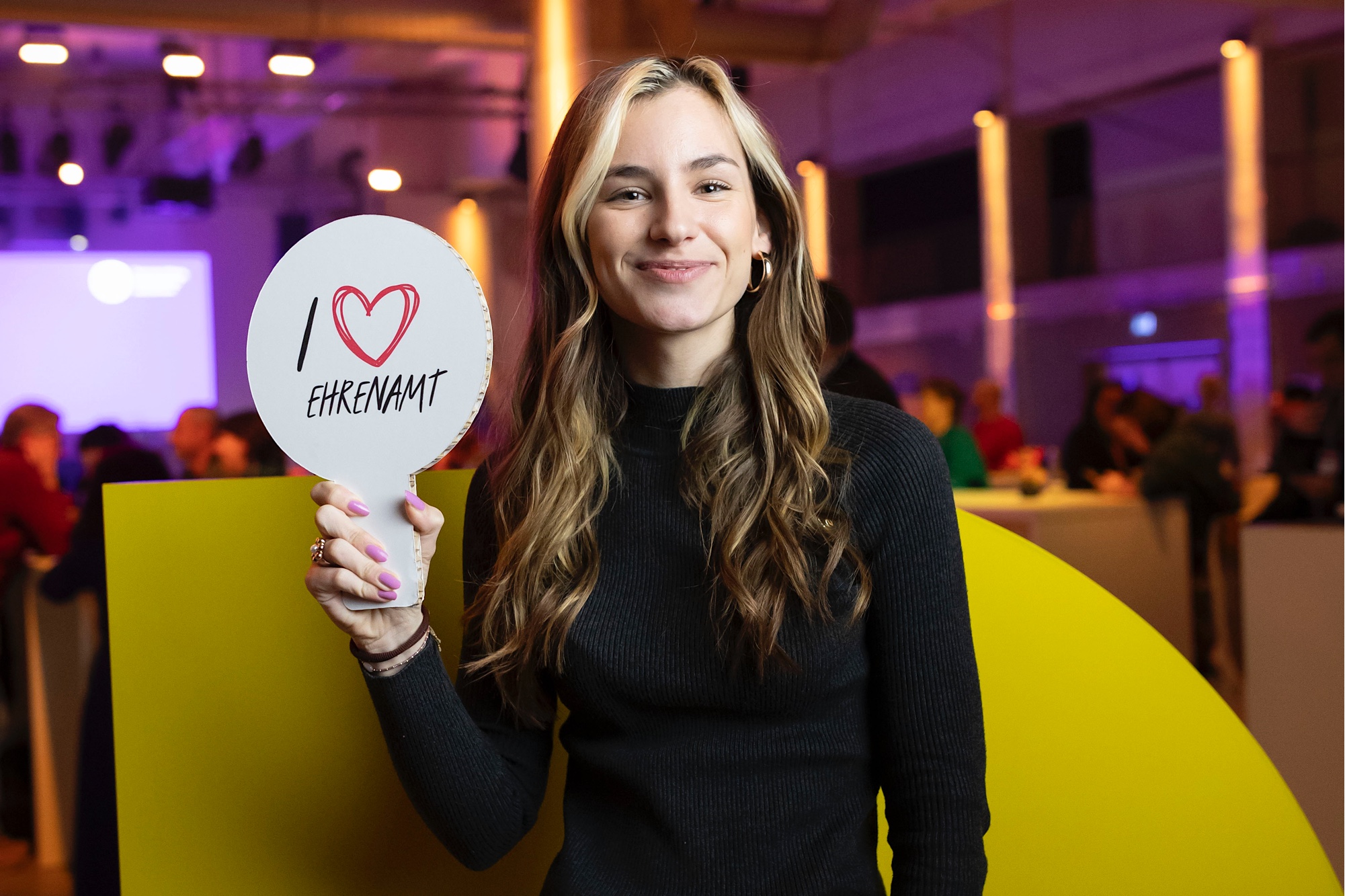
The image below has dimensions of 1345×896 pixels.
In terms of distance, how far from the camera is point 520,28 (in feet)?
23.0

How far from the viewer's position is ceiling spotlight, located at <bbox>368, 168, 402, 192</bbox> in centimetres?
991

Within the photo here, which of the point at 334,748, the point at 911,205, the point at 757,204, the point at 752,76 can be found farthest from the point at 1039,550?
the point at 911,205

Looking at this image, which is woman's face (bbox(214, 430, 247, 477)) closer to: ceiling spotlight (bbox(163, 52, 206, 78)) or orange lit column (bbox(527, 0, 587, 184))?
orange lit column (bbox(527, 0, 587, 184))

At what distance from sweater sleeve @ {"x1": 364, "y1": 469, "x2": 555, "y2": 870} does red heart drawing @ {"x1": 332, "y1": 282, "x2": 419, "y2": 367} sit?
274mm

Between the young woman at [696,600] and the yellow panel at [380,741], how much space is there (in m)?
0.37

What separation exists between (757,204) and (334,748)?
0.92 m

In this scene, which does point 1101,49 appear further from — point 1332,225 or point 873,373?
point 873,373

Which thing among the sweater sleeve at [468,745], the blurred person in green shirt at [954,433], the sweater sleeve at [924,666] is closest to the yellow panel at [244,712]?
the sweater sleeve at [468,745]

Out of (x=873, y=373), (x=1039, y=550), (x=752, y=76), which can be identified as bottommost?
(x=1039, y=550)

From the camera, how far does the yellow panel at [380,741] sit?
1.51m

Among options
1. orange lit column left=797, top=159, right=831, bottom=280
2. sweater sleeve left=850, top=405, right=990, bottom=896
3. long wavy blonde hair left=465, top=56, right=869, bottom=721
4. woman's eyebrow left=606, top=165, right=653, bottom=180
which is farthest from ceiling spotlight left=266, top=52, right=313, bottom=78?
sweater sleeve left=850, top=405, right=990, bottom=896

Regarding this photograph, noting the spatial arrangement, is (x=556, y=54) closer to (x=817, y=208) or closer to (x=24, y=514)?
(x=24, y=514)

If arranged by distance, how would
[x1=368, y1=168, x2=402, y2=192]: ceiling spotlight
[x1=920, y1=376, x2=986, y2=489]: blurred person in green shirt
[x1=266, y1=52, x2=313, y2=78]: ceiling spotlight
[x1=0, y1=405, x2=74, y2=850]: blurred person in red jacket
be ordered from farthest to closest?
[x1=368, y1=168, x2=402, y2=192]: ceiling spotlight
[x1=266, y1=52, x2=313, y2=78]: ceiling spotlight
[x1=920, y1=376, x2=986, y2=489]: blurred person in green shirt
[x1=0, y1=405, x2=74, y2=850]: blurred person in red jacket

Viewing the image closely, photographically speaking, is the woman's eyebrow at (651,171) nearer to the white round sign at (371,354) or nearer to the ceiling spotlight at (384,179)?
the white round sign at (371,354)
